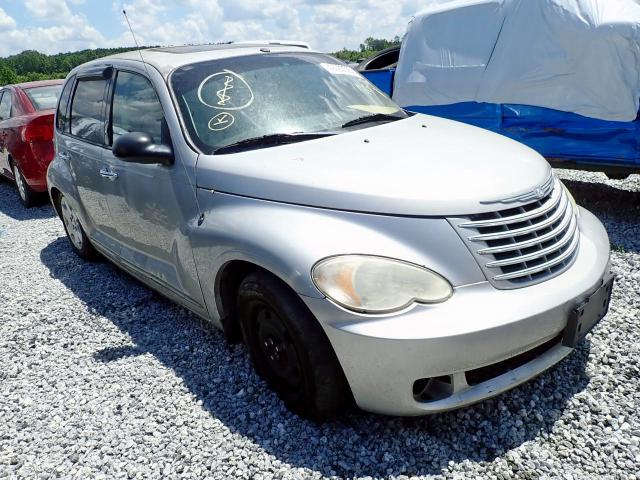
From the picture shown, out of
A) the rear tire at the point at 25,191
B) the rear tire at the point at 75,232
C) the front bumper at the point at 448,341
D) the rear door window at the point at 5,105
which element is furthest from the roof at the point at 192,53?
the rear door window at the point at 5,105

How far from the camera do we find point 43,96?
7.65 meters

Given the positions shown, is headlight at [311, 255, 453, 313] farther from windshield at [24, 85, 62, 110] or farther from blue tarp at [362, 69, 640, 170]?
windshield at [24, 85, 62, 110]

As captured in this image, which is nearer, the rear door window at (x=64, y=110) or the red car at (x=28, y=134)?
the rear door window at (x=64, y=110)

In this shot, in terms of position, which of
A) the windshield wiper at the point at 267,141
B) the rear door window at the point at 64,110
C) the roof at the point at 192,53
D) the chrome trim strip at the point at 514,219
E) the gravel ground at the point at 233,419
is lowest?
the gravel ground at the point at 233,419

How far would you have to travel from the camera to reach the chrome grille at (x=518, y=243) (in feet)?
7.20

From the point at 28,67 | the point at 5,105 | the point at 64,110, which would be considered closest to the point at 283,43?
the point at 64,110

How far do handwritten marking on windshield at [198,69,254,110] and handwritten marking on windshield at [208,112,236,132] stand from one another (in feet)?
0.17

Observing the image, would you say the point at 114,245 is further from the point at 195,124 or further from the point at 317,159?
the point at 317,159

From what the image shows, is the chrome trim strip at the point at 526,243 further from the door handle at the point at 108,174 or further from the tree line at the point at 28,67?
the tree line at the point at 28,67

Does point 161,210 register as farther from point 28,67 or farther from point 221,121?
point 28,67

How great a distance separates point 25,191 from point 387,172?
6.78m

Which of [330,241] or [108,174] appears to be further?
[108,174]

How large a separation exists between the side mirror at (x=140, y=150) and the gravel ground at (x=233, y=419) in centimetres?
121

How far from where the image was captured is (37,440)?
2.66 meters
